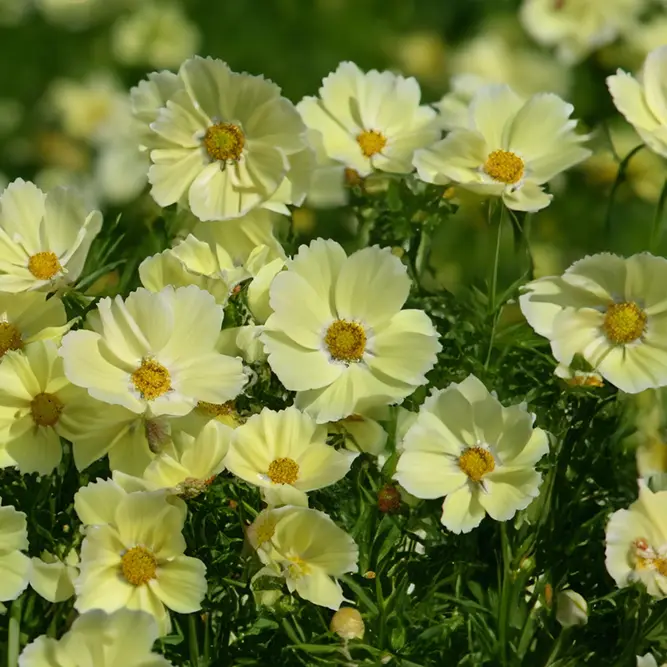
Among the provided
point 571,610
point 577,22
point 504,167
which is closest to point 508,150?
point 504,167

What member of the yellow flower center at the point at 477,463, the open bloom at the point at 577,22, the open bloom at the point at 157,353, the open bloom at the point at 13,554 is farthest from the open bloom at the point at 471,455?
the open bloom at the point at 577,22

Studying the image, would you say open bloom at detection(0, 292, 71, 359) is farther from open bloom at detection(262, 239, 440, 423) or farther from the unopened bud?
the unopened bud

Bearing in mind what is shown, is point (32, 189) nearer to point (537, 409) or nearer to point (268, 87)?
point (268, 87)

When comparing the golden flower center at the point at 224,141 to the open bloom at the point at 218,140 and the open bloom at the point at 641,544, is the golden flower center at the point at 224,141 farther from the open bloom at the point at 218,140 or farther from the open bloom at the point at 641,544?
the open bloom at the point at 641,544

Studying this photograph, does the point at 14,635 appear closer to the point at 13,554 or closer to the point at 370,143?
the point at 13,554

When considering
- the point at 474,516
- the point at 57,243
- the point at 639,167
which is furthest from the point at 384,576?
the point at 639,167

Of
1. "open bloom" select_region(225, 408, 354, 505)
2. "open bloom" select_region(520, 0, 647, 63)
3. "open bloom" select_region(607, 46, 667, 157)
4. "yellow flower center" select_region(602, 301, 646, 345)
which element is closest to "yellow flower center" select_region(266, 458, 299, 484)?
"open bloom" select_region(225, 408, 354, 505)
